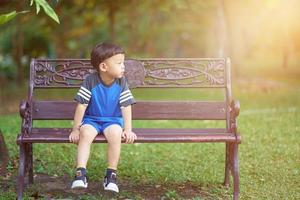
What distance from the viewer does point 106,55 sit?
209 inches

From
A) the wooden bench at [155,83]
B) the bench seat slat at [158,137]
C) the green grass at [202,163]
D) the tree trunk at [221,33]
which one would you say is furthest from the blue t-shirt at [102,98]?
the tree trunk at [221,33]

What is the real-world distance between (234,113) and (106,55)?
1293mm

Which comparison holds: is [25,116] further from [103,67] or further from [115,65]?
[115,65]

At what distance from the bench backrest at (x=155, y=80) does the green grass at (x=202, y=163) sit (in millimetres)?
782

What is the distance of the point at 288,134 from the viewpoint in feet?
31.2

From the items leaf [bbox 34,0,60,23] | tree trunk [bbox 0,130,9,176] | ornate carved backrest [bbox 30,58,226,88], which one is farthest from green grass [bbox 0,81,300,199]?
leaf [bbox 34,0,60,23]

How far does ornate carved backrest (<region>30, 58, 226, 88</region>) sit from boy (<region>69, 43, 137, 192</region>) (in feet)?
2.09

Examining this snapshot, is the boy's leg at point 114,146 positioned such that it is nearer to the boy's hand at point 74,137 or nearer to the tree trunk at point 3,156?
the boy's hand at point 74,137

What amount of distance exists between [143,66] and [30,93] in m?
1.17

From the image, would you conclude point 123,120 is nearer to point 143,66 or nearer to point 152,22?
point 143,66

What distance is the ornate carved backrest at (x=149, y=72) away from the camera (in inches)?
240

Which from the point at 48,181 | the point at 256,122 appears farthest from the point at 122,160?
the point at 256,122

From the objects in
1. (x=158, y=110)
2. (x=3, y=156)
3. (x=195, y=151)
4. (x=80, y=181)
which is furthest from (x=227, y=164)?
(x=3, y=156)

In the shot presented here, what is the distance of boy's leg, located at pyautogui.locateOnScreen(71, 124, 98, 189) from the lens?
510 centimetres
